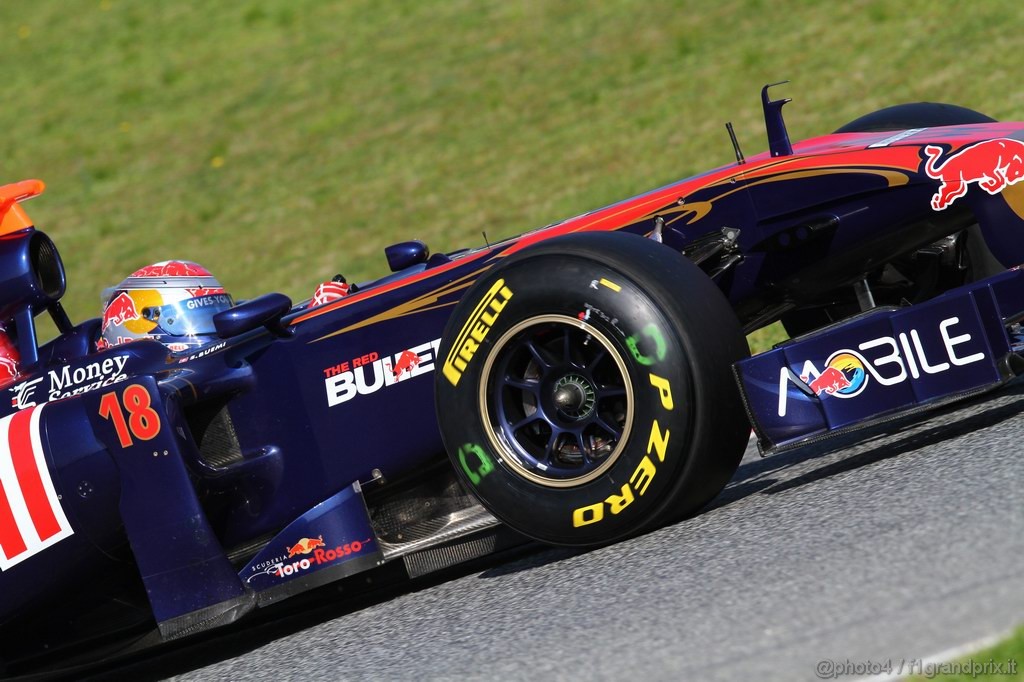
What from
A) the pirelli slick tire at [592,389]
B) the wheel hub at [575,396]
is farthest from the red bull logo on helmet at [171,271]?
the wheel hub at [575,396]

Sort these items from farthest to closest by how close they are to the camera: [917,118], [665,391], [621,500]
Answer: [917,118] → [621,500] → [665,391]

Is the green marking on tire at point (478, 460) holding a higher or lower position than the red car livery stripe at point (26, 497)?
lower

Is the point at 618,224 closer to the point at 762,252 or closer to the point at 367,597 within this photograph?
the point at 762,252

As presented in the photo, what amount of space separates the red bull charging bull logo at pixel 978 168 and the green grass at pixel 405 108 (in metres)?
6.74

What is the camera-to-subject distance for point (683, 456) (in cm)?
418

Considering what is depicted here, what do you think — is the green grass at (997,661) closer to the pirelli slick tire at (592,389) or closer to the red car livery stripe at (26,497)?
the pirelli slick tire at (592,389)

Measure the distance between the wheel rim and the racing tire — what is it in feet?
5.64

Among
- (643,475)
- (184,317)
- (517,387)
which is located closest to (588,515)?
(643,475)

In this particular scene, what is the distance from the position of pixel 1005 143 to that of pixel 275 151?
12.9 metres

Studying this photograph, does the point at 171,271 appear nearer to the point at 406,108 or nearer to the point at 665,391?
the point at 665,391

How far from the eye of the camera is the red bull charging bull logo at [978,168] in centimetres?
447

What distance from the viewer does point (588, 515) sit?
4.37m

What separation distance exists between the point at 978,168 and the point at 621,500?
5.25 feet

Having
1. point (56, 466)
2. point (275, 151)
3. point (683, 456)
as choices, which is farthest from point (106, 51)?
point (683, 456)
